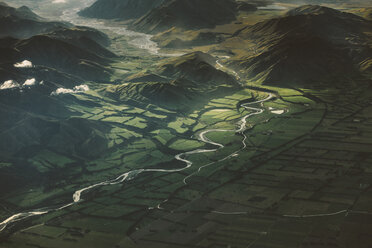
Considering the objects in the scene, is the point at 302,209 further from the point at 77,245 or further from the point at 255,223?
the point at 77,245

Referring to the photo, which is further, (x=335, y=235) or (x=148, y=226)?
(x=148, y=226)

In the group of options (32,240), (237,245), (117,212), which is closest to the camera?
(237,245)

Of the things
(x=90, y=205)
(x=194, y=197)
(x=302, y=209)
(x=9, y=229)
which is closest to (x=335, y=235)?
(x=302, y=209)

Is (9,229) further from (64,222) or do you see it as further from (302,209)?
(302,209)

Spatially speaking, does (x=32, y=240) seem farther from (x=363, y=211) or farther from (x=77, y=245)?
(x=363, y=211)

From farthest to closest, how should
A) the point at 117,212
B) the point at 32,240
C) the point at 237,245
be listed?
the point at 117,212
the point at 32,240
the point at 237,245

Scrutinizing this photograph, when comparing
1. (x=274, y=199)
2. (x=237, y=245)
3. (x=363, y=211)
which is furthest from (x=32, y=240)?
(x=363, y=211)

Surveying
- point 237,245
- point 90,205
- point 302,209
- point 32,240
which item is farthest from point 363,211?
point 32,240

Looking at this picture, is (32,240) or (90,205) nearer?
(32,240)
